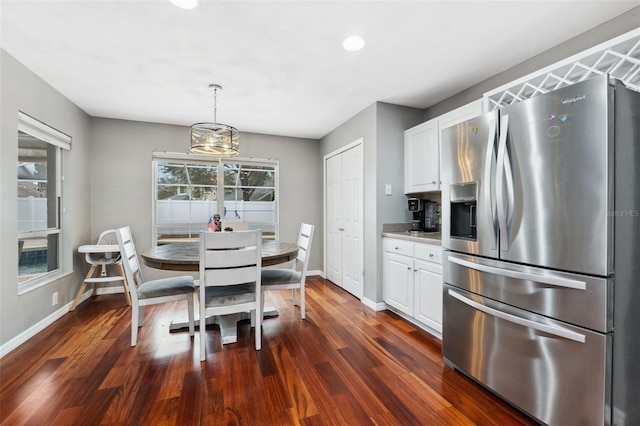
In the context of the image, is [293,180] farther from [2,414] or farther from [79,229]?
[2,414]

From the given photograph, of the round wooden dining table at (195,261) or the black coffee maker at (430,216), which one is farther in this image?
the black coffee maker at (430,216)

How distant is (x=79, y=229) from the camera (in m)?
3.54

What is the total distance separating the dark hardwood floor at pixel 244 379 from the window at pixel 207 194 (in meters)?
1.74

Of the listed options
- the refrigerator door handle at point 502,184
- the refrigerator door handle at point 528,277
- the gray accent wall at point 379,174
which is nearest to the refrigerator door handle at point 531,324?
the refrigerator door handle at point 528,277

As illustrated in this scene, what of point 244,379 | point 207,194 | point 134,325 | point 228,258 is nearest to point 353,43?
point 228,258

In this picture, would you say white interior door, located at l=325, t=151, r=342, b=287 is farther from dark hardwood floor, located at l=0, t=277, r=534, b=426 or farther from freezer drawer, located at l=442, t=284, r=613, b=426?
freezer drawer, located at l=442, t=284, r=613, b=426

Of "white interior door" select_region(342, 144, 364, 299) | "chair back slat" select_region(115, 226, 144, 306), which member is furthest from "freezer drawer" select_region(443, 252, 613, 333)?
"chair back slat" select_region(115, 226, 144, 306)

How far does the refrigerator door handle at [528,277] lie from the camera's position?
1359 mm

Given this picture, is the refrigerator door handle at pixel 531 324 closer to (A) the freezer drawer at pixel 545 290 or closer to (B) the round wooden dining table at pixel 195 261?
(A) the freezer drawer at pixel 545 290

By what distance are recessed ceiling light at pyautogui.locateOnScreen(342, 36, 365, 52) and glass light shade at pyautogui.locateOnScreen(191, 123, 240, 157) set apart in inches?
54.3

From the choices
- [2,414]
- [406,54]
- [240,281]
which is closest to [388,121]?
[406,54]

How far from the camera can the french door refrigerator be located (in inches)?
50.9

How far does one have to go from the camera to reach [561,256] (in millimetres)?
1413

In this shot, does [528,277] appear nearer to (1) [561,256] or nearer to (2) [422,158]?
(1) [561,256]
